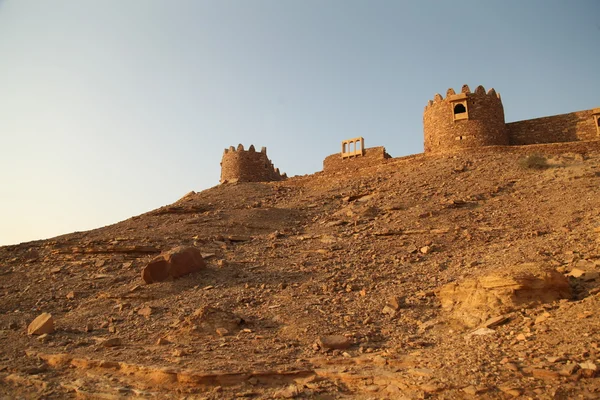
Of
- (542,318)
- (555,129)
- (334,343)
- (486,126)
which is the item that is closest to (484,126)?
(486,126)

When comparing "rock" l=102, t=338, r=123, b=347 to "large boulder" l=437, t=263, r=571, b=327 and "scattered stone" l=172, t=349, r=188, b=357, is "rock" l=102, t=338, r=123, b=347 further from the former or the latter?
"large boulder" l=437, t=263, r=571, b=327

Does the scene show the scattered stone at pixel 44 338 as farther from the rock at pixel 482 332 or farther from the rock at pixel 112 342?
the rock at pixel 482 332

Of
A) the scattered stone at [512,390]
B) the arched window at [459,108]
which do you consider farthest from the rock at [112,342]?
the arched window at [459,108]

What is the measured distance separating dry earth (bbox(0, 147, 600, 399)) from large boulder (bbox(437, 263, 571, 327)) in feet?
0.15

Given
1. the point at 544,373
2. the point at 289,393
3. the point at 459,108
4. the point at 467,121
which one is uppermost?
the point at 459,108

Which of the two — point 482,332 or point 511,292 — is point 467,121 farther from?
point 482,332

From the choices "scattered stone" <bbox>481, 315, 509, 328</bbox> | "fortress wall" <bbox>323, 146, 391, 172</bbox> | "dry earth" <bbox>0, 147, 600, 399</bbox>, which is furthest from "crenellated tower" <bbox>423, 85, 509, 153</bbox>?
"scattered stone" <bbox>481, 315, 509, 328</bbox>

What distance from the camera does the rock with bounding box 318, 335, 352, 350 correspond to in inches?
294

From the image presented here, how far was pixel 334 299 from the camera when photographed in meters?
9.56

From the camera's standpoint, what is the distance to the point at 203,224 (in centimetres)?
1633

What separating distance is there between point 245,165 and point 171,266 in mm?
15234

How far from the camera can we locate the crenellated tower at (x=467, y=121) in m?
19.8

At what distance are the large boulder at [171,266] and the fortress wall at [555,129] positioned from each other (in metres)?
15.1

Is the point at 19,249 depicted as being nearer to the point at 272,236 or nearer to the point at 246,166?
the point at 272,236
